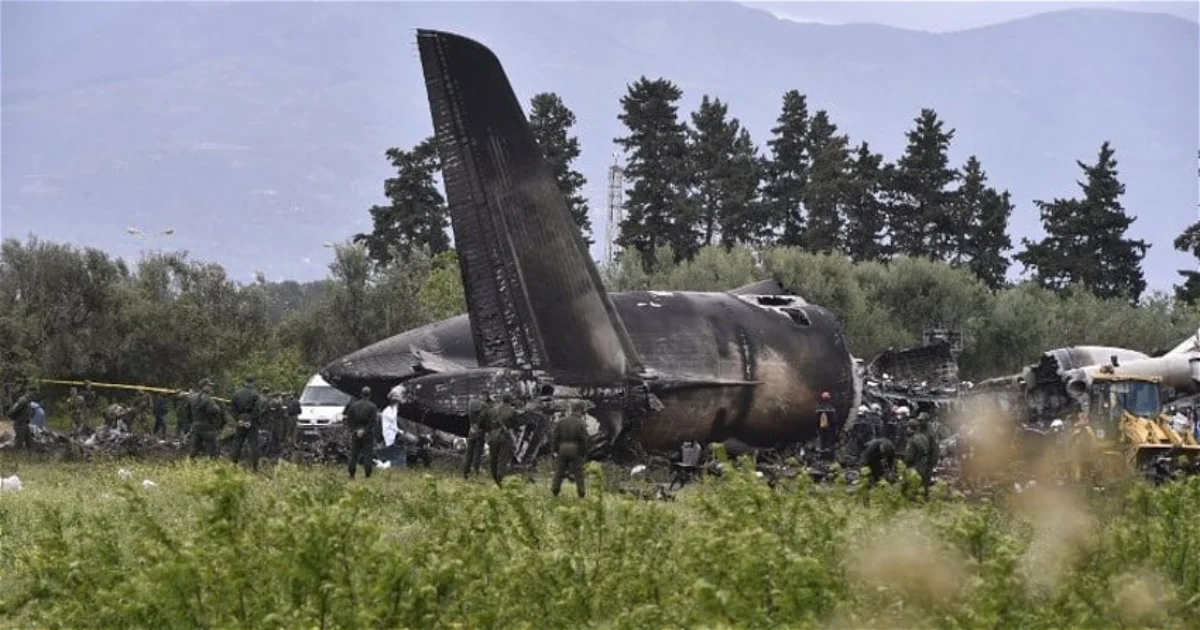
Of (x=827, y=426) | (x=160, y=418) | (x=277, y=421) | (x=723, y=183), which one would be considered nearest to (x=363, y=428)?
(x=277, y=421)

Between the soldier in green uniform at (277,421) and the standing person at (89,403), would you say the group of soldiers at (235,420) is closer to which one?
the soldier in green uniform at (277,421)


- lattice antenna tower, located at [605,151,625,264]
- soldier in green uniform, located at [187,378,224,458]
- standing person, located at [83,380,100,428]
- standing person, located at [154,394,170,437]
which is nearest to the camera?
soldier in green uniform, located at [187,378,224,458]

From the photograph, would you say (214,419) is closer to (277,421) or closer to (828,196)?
(277,421)

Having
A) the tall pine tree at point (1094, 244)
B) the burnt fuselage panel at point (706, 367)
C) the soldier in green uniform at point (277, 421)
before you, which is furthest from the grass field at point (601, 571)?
the tall pine tree at point (1094, 244)

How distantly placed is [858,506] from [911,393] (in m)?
20.9

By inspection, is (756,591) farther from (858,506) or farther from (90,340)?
(90,340)

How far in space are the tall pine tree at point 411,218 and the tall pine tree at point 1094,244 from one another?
28218 mm

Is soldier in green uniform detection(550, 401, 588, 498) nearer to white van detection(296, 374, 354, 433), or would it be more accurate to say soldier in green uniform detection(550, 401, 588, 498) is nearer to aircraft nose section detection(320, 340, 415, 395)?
aircraft nose section detection(320, 340, 415, 395)

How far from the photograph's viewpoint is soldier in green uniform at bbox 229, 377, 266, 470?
32125mm

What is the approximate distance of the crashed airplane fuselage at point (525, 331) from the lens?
32.1 metres

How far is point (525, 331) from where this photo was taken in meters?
32.3

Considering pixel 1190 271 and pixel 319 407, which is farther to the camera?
pixel 1190 271

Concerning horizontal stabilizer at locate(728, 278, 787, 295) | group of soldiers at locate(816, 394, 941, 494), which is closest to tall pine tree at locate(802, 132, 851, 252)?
horizontal stabilizer at locate(728, 278, 787, 295)

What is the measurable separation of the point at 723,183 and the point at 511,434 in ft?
178
